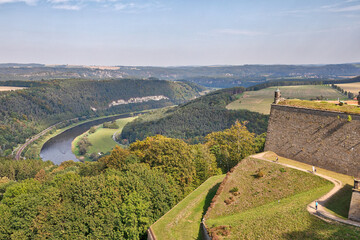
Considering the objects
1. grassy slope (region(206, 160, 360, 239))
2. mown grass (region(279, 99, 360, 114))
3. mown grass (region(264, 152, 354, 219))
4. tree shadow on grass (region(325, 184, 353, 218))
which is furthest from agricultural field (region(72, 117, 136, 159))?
tree shadow on grass (region(325, 184, 353, 218))

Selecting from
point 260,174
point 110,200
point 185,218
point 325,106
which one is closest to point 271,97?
point 325,106

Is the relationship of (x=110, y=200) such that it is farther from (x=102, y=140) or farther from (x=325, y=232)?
(x=102, y=140)

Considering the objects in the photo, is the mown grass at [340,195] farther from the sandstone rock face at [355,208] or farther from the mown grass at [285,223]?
the mown grass at [285,223]

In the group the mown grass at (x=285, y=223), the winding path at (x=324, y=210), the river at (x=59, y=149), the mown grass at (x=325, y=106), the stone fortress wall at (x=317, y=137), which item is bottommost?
the river at (x=59, y=149)

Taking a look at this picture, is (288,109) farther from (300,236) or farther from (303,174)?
(300,236)

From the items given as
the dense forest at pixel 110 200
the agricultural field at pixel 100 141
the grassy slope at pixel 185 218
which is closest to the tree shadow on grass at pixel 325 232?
the grassy slope at pixel 185 218

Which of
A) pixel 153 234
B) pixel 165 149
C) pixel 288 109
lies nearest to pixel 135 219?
pixel 153 234
